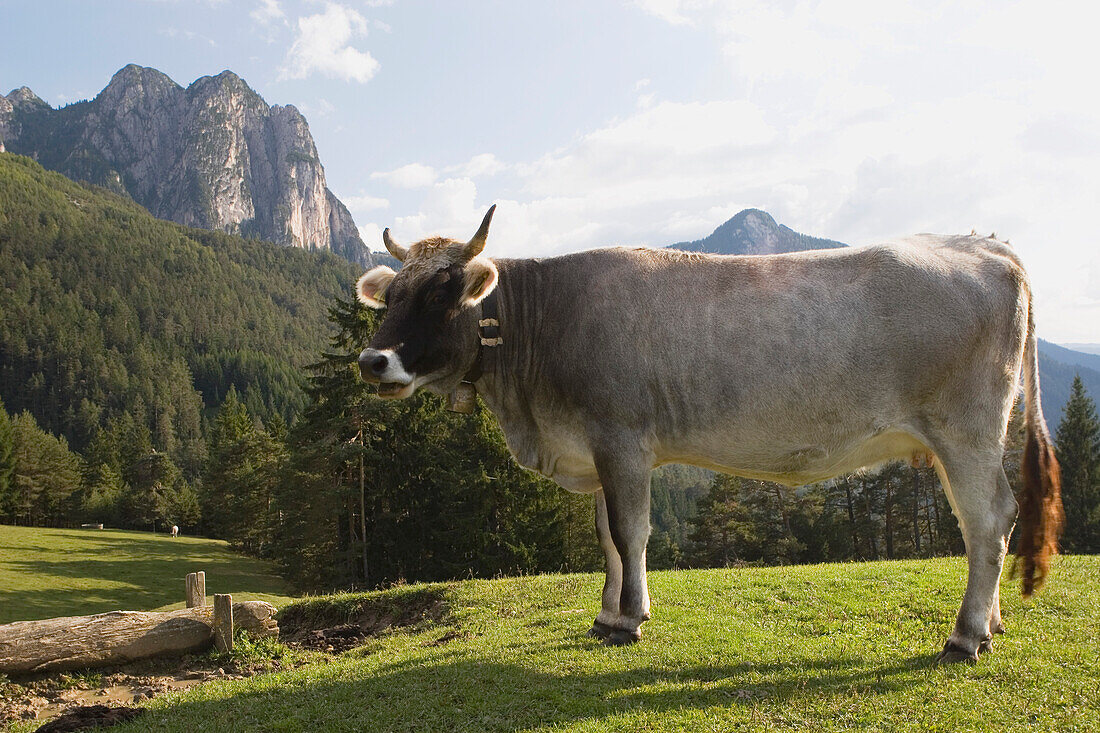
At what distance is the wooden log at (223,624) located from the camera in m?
11.4

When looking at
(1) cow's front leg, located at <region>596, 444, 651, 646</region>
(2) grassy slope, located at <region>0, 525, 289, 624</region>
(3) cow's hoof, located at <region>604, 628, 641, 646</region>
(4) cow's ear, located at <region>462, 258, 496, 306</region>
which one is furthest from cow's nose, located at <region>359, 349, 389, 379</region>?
(2) grassy slope, located at <region>0, 525, 289, 624</region>

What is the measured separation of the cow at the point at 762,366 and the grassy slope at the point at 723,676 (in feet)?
1.92

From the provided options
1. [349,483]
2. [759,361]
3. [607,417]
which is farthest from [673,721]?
[349,483]

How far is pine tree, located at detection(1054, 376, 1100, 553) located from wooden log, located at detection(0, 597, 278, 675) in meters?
48.3

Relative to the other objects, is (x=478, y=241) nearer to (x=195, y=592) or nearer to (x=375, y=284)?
(x=375, y=284)

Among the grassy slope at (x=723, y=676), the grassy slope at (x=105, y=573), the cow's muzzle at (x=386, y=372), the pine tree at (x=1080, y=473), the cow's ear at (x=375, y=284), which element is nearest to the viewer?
the grassy slope at (x=723, y=676)

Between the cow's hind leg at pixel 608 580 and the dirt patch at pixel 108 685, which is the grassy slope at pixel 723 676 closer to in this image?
the cow's hind leg at pixel 608 580

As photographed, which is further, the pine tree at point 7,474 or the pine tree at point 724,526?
the pine tree at point 7,474

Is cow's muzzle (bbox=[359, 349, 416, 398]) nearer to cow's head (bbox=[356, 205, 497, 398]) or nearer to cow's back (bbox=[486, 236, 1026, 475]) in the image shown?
cow's head (bbox=[356, 205, 497, 398])

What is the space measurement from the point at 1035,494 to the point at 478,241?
5.58 m

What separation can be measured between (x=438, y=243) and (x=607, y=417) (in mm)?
2411

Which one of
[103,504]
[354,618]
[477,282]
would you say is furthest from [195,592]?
[103,504]

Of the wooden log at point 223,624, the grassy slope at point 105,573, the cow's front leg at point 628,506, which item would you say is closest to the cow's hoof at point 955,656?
the cow's front leg at point 628,506

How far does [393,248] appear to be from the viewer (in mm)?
7527
